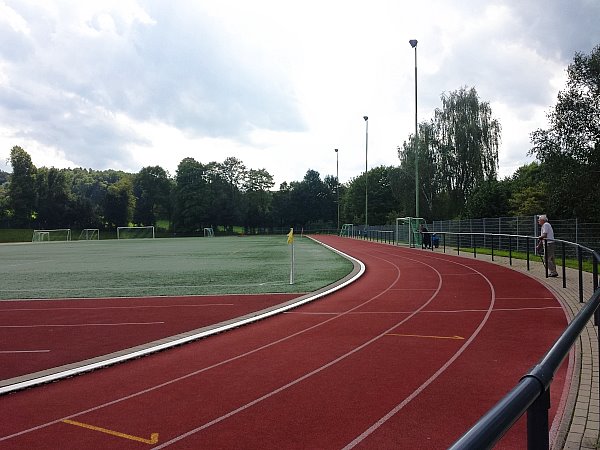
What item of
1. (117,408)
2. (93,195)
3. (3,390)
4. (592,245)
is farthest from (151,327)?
(93,195)

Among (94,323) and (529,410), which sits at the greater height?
(529,410)

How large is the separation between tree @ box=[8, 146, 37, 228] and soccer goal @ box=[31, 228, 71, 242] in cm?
653

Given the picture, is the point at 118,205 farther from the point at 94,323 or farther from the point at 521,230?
the point at 94,323

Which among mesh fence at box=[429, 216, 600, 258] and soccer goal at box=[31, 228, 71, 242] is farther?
soccer goal at box=[31, 228, 71, 242]

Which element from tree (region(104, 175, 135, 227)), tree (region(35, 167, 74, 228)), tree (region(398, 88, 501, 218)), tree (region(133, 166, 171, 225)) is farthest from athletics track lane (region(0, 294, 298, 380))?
tree (region(133, 166, 171, 225))

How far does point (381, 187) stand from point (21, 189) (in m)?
66.0

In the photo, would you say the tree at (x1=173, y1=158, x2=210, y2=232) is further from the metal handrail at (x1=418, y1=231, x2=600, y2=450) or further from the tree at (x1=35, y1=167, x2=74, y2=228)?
the metal handrail at (x1=418, y1=231, x2=600, y2=450)

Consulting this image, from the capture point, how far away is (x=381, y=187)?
93.3 m

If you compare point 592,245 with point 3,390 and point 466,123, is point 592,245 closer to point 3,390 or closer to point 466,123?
point 3,390

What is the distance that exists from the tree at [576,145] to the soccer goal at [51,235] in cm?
7449

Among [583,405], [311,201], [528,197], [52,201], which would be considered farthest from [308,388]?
[311,201]

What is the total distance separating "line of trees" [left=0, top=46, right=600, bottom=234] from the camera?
23672 millimetres

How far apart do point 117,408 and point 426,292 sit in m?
8.53

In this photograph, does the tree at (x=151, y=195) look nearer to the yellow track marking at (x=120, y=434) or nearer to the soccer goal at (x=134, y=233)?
the soccer goal at (x=134, y=233)
